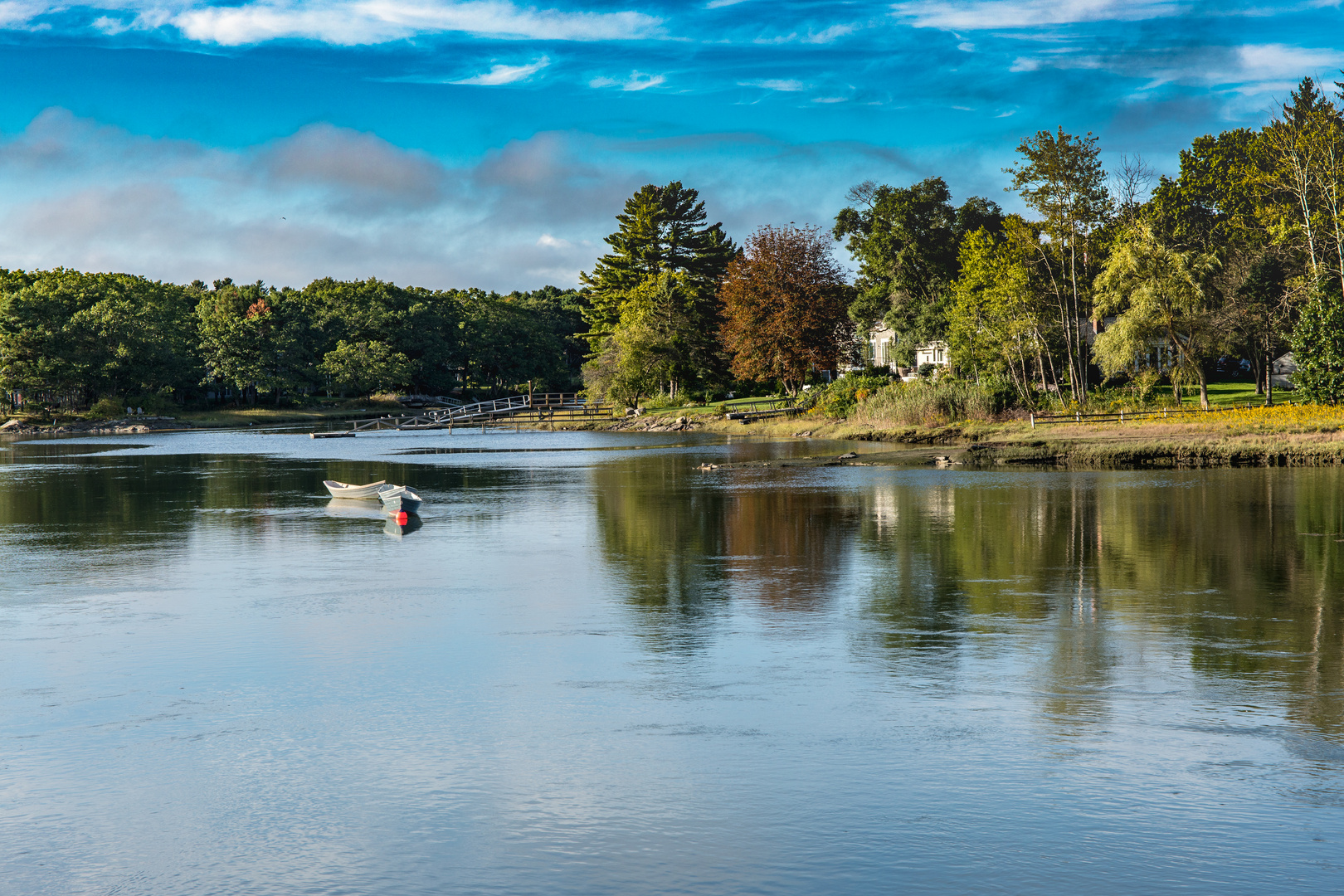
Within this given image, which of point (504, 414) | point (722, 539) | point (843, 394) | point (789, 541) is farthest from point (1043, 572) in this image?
point (504, 414)

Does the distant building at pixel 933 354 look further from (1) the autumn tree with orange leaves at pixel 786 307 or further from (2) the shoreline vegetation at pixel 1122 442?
(2) the shoreline vegetation at pixel 1122 442

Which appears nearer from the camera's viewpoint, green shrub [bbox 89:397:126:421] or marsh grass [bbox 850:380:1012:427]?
marsh grass [bbox 850:380:1012:427]

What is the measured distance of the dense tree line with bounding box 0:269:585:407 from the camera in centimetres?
9906

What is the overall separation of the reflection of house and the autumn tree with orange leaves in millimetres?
28293

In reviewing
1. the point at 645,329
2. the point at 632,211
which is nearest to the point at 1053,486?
the point at 645,329

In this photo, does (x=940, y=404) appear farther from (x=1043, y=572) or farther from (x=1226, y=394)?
(x=1043, y=572)

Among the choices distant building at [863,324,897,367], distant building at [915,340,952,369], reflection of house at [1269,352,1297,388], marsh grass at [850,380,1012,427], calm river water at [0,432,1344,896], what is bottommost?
calm river water at [0,432,1344,896]

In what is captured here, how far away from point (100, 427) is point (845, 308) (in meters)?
63.5

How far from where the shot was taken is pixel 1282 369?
232ft

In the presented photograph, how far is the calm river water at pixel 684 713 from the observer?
7.34 m

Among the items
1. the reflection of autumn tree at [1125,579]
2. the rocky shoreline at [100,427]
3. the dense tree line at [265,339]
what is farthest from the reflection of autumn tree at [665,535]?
the dense tree line at [265,339]

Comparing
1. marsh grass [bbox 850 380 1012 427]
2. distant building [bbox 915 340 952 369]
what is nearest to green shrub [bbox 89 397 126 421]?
distant building [bbox 915 340 952 369]

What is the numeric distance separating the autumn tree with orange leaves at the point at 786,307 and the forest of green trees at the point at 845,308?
0.16 metres

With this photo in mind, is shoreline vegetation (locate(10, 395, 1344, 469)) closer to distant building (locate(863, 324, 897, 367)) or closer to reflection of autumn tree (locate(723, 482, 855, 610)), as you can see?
reflection of autumn tree (locate(723, 482, 855, 610))
